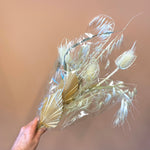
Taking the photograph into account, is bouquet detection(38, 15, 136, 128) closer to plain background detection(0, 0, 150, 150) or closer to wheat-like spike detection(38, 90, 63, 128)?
wheat-like spike detection(38, 90, 63, 128)

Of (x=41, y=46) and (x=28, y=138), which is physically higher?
(x=41, y=46)

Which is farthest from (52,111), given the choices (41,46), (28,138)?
(41,46)

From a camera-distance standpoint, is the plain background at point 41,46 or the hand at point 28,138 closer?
the hand at point 28,138

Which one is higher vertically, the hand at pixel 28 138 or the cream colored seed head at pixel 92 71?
the cream colored seed head at pixel 92 71

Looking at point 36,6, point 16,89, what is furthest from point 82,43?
point 16,89

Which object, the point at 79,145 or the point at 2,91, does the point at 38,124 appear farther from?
the point at 79,145

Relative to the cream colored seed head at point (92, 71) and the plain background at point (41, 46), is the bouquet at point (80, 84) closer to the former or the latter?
the cream colored seed head at point (92, 71)

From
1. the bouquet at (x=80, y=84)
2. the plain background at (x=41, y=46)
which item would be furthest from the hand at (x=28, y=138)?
the plain background at (x=41, y=46)

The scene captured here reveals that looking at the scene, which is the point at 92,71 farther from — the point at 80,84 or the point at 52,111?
the point at 52,111
